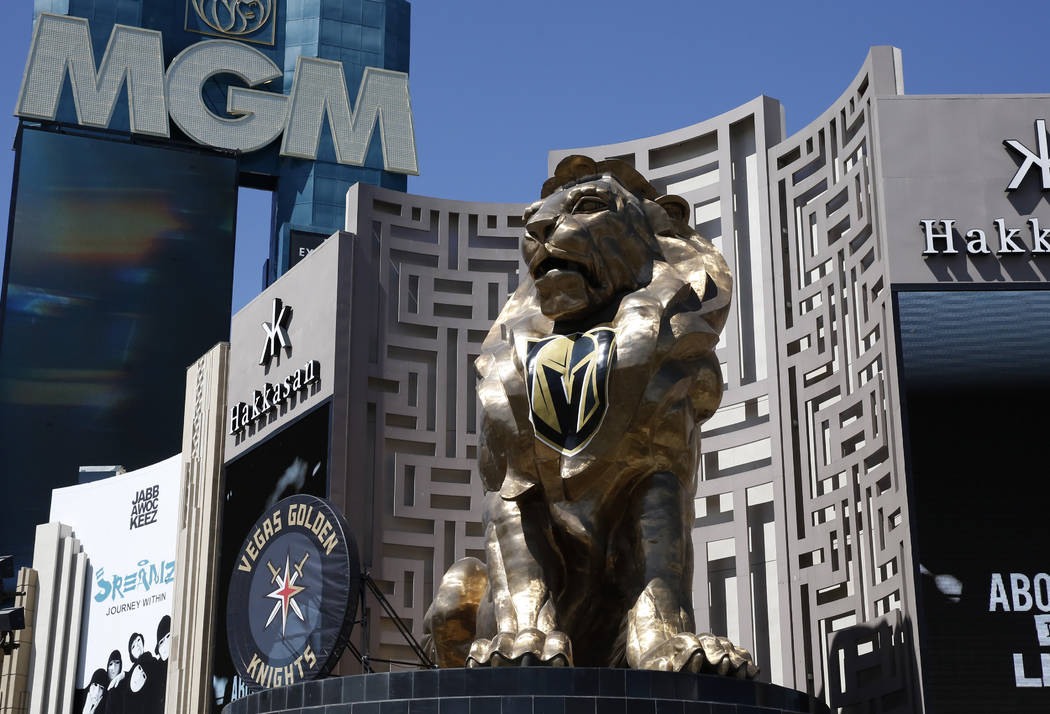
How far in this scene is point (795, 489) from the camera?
10.6 meters

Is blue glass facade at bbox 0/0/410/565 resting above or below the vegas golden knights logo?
above

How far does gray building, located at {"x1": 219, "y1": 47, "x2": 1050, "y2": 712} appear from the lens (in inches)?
364

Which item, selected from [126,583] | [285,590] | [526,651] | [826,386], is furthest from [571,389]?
[126,583]

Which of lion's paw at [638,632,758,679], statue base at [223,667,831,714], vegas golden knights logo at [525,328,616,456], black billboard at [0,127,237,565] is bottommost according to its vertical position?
statue base at [223,667,831,714]

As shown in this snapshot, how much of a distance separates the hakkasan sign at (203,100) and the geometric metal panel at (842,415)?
61.5ft

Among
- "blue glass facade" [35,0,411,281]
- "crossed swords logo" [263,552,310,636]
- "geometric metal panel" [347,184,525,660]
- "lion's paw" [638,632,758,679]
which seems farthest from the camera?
"blue glass facade" [35,0,411,281]

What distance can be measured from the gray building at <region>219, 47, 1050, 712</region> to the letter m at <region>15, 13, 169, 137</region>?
51.7ft

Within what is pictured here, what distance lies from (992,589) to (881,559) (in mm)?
745

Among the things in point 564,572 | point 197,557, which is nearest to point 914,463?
point 564,572

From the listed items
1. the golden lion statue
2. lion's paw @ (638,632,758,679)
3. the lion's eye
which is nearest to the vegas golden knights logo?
the golden lion statue

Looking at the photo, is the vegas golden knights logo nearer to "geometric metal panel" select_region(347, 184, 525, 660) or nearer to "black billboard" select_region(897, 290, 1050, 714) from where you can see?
"black billboard" select_region(897, 290, 1050, 714)

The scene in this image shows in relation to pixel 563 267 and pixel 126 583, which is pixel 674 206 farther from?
pixel 126 583

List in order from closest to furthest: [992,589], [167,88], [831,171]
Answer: [992,589]
[831,171]
[167,88]

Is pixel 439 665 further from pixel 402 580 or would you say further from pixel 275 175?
pixel 275 175
